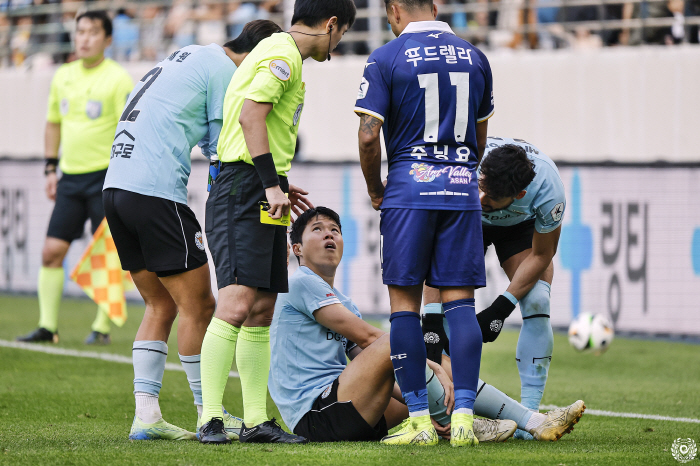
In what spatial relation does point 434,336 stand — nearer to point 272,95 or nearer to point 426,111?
point 426,111

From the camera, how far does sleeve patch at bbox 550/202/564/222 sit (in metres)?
4.82

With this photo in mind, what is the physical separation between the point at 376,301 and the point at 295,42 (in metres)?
6.10

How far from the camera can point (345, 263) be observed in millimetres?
10133

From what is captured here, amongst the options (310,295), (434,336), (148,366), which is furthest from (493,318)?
(148,366)

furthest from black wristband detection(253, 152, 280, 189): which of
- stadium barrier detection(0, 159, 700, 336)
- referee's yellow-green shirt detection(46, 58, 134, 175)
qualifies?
stadium barrier detection(0, 159, 700, 336)

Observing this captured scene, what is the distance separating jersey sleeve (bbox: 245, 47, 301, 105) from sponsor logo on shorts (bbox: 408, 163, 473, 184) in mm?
663

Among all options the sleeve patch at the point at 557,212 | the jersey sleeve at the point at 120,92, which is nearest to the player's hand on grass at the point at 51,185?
the jersey sleeve at the point at 120,92

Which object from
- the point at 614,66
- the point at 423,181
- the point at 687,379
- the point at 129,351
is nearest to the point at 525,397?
the point at 423,181

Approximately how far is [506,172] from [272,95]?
1.33 meters

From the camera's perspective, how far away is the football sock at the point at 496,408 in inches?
172

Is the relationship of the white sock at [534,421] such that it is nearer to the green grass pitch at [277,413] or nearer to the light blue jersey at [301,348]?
the green grass pitch at [277,413]

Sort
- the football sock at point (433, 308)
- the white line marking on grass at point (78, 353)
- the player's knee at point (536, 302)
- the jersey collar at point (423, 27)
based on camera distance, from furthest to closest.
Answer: the white line marking on grass at point (78, 353), the player's knee at point (536, 302), the football sock at point (433, 308), the jersey collar at point (423, 27)

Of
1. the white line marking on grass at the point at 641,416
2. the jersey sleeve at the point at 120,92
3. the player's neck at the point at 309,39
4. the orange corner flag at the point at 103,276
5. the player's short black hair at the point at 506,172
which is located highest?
the player's neck at the point at 309,39

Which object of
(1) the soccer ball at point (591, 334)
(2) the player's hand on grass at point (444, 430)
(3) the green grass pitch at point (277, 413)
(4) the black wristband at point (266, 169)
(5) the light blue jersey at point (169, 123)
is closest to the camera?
(3) the green grass pitch at point (277, 413)
